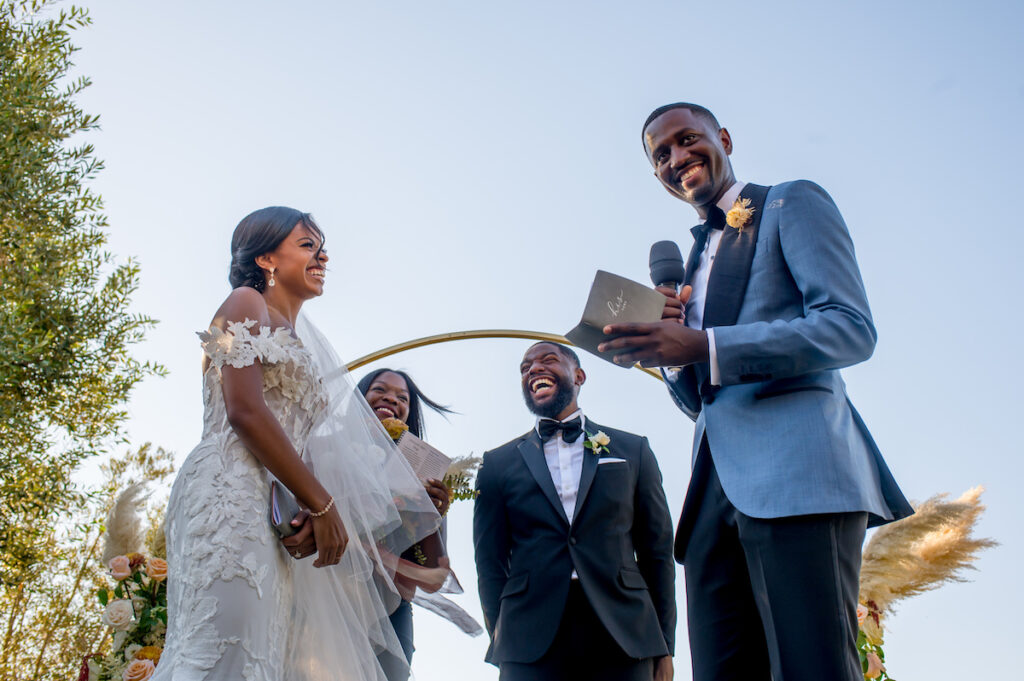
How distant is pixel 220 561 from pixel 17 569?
8674 millimetres

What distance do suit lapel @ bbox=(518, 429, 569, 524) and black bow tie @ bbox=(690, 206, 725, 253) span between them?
250 cm

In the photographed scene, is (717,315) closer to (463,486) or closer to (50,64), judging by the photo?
(463,486)

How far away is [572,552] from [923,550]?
9.54 ft

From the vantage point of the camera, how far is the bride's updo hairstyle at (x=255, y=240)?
409 cm

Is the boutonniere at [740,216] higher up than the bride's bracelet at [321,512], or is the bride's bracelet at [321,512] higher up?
the boutonniere at [740,216]

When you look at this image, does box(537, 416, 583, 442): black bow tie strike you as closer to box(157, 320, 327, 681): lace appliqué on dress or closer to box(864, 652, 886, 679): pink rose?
box(157, 320, 327, 681): lace appliqué on dress

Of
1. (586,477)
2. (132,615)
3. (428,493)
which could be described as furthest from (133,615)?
(586,477)

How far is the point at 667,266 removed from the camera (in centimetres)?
308

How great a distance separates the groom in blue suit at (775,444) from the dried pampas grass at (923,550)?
12.9 ft

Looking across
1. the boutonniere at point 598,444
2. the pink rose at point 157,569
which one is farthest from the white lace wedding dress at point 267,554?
the pink rose at point 157,569

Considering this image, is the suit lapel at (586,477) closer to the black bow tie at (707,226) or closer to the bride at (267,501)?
the bride at (267,501)

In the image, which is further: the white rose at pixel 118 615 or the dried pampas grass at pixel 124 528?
the dried pampas grass at pixel 124 528

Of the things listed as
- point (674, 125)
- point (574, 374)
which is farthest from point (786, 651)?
point (574, 374)

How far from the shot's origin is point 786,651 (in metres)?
2.25
